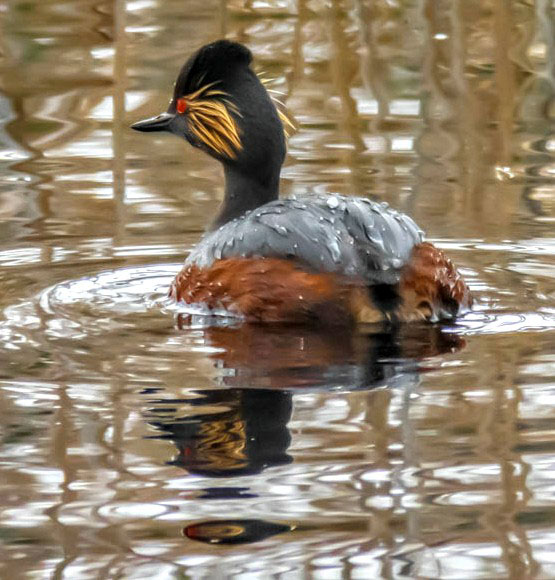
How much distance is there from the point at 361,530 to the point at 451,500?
35 centimetres

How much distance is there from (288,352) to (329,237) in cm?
60

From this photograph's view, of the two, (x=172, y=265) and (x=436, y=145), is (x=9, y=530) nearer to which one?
(x=172, y=265)

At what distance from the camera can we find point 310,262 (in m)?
7.13

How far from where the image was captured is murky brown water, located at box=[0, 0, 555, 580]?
4848 millimetres

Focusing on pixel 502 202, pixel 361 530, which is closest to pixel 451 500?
pixel 361 530

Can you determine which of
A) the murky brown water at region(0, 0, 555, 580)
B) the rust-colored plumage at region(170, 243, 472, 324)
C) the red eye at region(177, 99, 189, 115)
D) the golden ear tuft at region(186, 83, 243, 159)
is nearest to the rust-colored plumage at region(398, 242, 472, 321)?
the rust-colored plumage at region(170, 243, 472, 324)

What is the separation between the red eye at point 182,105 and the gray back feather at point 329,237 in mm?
1038

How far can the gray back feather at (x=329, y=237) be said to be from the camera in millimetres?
7105

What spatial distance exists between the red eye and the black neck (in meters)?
0.40

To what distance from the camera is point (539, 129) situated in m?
11.1

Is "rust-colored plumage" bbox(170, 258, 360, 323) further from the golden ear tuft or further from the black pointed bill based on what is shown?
the black pointed bill

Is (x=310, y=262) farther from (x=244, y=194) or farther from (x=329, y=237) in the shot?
(x=244, y=194)

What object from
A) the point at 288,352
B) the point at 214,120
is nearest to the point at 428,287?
the point at 288,352

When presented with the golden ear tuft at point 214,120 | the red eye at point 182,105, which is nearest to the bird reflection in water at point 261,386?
the golden ear tuft at point 214,120
